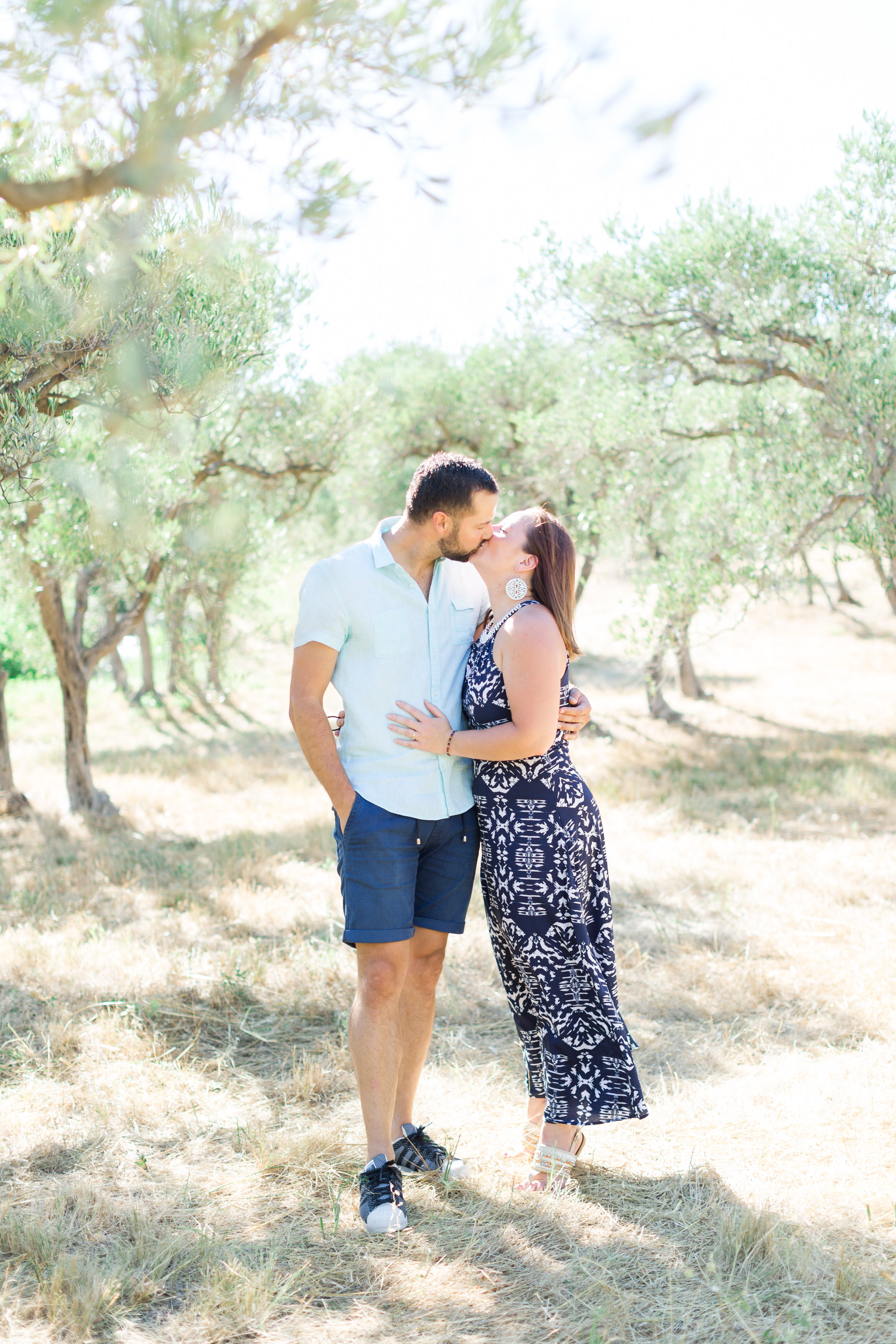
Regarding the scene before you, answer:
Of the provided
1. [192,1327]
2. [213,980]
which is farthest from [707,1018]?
A: [192,1327]

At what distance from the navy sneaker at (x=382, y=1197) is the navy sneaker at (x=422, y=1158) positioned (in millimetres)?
207

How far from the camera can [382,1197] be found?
10.4ft

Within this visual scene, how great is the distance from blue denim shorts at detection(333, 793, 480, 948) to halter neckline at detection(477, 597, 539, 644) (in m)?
0.65

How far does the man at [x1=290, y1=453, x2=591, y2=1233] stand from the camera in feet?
10.6

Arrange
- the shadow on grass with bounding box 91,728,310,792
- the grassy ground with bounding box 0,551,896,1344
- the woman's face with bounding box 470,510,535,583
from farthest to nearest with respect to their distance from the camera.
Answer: the shadow on grass with bounding box 91,728,310,792, the woman's face with bounding box 470,510,535,583, the grassy ground with bounding box 0,551,896,1344

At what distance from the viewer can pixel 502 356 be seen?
57.0 feet

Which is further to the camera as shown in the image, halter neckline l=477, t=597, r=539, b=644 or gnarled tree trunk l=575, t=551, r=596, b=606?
gnarled tree trunk l=575, t=551, r=596, b=606

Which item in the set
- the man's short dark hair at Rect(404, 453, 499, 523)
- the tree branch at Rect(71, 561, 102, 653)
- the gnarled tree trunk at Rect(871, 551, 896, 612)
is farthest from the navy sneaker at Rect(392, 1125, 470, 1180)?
the tree branch at Rect(71, 561, 102, 653)

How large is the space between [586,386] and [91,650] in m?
7.51

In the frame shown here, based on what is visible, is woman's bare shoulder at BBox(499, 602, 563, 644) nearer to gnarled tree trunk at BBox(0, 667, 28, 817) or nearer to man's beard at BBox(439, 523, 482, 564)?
man's beard at BBox(439, 523, 482, 564)

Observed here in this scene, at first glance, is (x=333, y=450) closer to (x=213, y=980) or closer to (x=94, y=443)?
(x=94, y=443)

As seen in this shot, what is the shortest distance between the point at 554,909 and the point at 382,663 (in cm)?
106

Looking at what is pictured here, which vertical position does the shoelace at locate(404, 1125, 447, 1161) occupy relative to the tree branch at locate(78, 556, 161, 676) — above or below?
below

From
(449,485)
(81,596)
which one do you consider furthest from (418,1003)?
(81,596)
